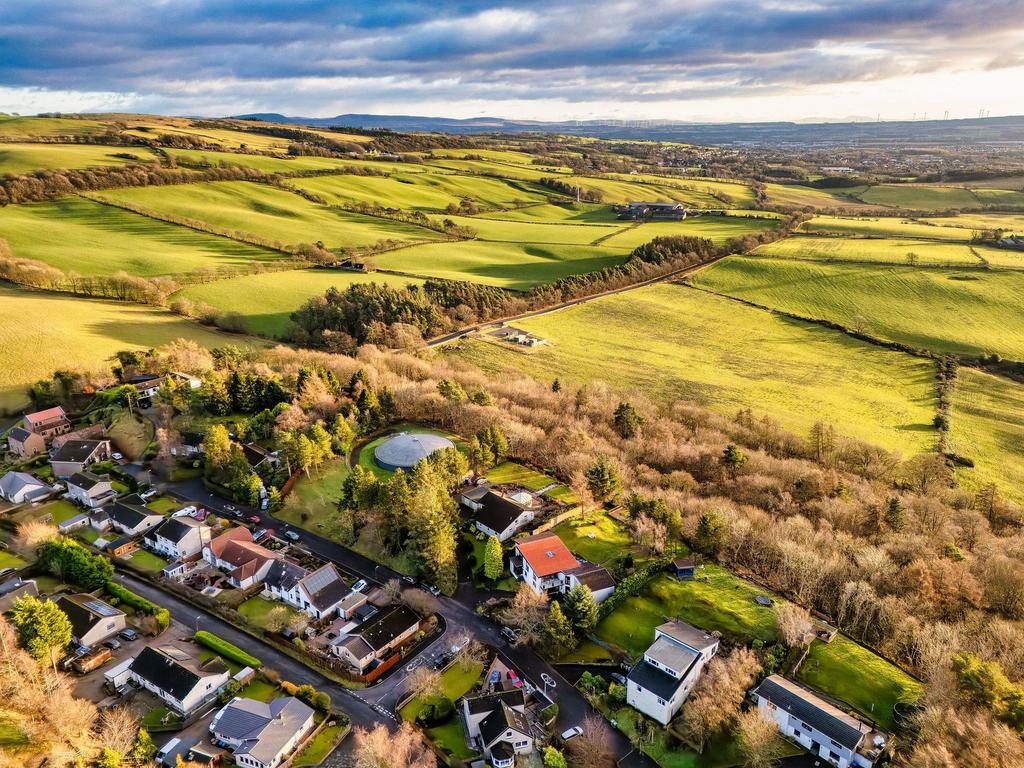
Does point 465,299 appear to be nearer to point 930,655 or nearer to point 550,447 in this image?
point 550,447

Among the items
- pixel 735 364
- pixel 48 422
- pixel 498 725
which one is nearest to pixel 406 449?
pixel 498 725

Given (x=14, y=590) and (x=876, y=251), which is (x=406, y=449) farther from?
(x=876, y=251)

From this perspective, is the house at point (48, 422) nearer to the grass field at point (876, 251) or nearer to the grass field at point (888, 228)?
the grass field at point (876, 251)

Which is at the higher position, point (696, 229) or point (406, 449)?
point (696, 229)

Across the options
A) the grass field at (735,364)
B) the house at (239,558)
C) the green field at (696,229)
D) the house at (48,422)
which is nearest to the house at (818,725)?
the house at (239,558)

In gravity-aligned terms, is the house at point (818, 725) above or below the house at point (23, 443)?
below

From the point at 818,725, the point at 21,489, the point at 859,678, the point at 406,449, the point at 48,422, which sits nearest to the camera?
the point at 818,725
